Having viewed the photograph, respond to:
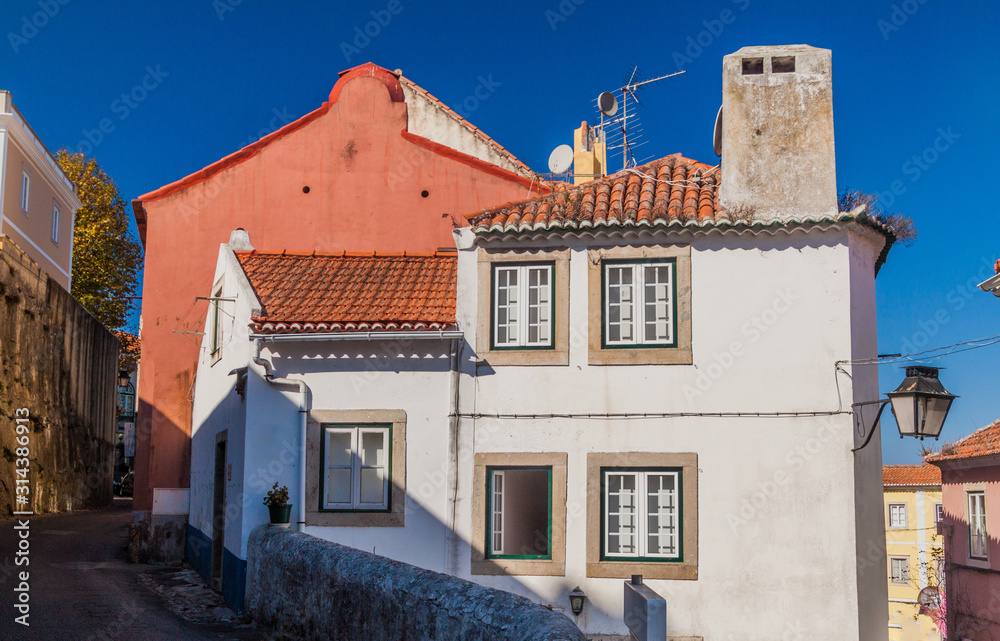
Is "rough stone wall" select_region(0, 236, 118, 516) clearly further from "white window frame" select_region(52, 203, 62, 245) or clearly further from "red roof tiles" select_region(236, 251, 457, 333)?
"red roof tiles" select_region(236, 251, 457, 333)

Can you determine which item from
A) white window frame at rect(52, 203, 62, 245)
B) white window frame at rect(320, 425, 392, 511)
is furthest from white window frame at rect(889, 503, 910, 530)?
white window frame at rect(320, 425, 392, 511)

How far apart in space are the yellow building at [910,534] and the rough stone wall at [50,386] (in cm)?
3244

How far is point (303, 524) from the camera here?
1282 centimetres

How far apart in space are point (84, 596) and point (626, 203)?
366 inches

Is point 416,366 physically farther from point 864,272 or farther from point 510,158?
point 510,158

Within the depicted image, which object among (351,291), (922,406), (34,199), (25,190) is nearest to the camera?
(922,406)

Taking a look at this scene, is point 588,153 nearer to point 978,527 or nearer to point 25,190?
point 978,527

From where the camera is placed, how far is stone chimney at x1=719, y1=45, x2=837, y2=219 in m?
12.7

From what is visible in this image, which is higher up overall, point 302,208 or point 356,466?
point 302,208

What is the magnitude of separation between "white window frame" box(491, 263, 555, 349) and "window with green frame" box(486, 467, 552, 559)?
1.69 metres

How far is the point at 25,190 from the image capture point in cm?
3022

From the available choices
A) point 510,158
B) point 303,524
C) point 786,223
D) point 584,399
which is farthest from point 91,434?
point 786,223

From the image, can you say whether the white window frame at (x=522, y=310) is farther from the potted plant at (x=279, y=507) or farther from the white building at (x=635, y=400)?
the potted plant at (x=279, y=507)

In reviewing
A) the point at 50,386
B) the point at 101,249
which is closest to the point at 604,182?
the point at 50,386
